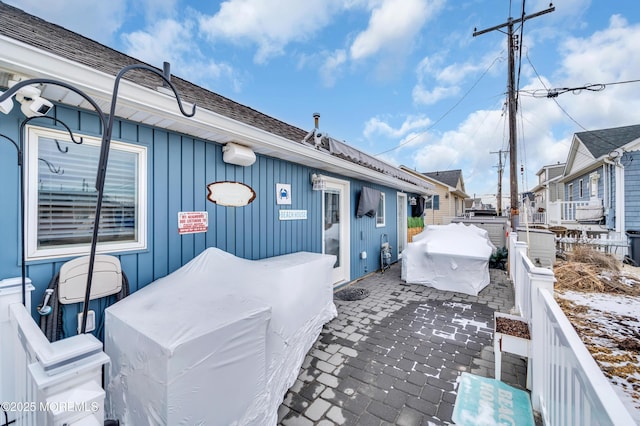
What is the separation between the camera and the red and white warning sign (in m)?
2.73

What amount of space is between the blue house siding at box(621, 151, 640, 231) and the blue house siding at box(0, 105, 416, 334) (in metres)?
10.5

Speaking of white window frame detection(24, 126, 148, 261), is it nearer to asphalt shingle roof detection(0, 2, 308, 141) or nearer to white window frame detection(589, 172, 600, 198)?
asphalt shingle roof detection(0, 2, 308, 141)

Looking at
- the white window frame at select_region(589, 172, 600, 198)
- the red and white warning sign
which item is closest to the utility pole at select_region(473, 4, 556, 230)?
the white window frame at select_region(589, 172, 600, 198)

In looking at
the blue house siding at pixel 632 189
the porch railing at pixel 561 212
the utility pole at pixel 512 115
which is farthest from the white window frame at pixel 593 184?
the utility pole at pixel 512 115

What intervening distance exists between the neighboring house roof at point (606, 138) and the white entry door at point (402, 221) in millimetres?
7751

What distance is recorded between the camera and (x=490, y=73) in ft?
28.3

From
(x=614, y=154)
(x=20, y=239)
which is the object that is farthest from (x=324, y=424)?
(x=614, y=154)

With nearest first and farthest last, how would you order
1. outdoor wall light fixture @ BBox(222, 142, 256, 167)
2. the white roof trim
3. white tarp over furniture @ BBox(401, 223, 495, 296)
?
the white roof trim, outdoor wall light fixture @ BBox(222, 142, 256, 167), white tarp over furniture @ BBox(401, 223, 495, 296)

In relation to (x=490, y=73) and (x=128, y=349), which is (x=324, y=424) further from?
(x=490, y=73)

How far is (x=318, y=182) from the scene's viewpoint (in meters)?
4.61

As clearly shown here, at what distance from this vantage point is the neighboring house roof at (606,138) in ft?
31.8

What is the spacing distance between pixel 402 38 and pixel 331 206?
5.77m

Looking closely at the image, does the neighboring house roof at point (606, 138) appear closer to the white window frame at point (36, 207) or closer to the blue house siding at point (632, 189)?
the blue house siding at point (632, 189)

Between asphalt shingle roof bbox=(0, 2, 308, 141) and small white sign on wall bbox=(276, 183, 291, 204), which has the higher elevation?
asphalt shingle roof bbox=(0, 2, 308, 141)
